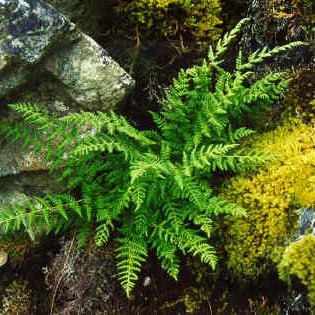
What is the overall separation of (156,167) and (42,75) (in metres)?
1.79

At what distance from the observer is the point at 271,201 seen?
120 inches

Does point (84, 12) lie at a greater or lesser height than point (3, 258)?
greater

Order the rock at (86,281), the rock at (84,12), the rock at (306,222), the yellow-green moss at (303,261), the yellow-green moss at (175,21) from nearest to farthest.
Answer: the yellow-green moss at (303,261), the rock at (306,222), the rock at (86,281), the rock at (84,12), the yellow-green moss at (175,21)

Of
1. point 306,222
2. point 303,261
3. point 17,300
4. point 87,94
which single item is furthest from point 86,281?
point 306,222

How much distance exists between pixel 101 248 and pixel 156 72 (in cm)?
224

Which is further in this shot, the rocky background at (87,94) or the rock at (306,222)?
the rocky background at (87,94)

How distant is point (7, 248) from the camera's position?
3.99 meters

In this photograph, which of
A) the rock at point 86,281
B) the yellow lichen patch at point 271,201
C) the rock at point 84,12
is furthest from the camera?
the rock at point 84,12

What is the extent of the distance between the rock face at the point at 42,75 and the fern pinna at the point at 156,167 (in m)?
0.29

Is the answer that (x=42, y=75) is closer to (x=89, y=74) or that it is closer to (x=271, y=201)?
(x=89, y=74)

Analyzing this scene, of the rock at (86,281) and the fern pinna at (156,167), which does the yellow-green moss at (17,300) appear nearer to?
the rock at (86,281)

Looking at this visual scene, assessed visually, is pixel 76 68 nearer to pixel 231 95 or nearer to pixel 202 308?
pixel 231 95

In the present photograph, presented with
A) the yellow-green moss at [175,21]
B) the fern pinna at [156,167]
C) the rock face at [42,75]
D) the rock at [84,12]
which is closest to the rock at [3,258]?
the rock face at [42,75]

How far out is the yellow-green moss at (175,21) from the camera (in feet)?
12.9
